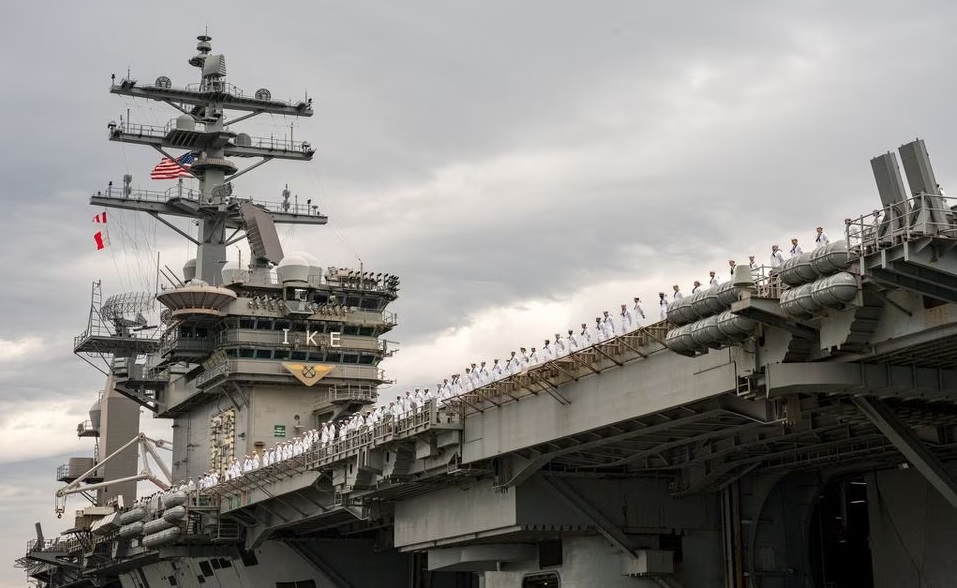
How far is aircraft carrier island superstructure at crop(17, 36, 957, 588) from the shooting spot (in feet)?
56.7

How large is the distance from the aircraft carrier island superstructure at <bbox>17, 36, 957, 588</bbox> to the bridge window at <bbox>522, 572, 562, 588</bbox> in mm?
82

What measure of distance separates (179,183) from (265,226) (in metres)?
4.68

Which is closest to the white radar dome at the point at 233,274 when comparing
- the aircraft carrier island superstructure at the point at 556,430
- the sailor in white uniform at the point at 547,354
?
the aircraft carrier island superstructure at the point at 556,430

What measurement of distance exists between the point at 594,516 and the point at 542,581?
13.2 ft

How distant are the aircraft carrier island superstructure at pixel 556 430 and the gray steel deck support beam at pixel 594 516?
42mm

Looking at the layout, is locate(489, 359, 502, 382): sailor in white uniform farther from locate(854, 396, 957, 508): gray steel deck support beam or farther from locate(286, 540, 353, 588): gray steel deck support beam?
locate(286, 540, 353, 588): gray steel deck support beam

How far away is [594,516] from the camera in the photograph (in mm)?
25844

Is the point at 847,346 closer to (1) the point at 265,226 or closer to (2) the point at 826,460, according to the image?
(2) the point at 826,460

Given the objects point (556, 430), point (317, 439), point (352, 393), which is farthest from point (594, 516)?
point (352, 393)

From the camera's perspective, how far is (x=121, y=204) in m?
49.2

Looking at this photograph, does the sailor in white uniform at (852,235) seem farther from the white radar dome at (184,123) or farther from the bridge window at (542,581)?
the white radar dome at (184,123)

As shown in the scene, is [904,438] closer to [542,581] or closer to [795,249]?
[795,249]

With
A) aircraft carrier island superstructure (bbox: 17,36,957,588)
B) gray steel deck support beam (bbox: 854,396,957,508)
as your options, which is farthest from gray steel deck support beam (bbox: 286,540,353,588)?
gray steel deck support beam (bbox: 854,396,957,508)

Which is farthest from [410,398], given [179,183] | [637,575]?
[179,183]
